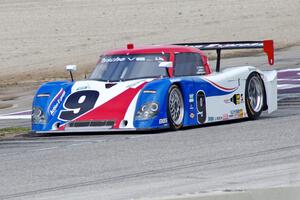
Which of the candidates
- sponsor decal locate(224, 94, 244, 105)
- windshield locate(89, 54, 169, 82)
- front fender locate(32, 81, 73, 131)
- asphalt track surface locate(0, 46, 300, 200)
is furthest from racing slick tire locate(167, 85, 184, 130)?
front fender locate(32, 81, 73, 131)

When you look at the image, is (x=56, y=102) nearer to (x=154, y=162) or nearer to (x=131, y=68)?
(x=131, y=68)

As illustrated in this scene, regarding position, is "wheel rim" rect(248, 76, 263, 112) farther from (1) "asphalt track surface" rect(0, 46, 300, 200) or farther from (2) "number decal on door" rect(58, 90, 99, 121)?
(2) "number decal on door" rect(58, 90, 99, 121)

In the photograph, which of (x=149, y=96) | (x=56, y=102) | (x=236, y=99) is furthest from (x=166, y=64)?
(x=56, y=102)

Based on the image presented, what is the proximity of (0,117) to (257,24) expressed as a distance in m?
20.0

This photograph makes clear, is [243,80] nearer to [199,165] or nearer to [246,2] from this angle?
[199,165]

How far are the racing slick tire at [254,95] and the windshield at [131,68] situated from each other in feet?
5.01

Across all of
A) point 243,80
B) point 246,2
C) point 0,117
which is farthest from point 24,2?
point 243,80

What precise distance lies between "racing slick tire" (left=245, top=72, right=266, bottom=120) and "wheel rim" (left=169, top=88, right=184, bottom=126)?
162cm

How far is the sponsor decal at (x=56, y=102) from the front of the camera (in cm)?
1639

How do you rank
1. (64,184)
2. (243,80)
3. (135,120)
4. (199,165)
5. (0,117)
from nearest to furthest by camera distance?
(64,184), (199,165), (135,120), (243,80), (0,117)

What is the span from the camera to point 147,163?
12320 millimetres

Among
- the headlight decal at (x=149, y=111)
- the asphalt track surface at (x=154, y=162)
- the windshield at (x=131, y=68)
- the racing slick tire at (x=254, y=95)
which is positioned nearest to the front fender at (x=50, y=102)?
the asphalt track surface at (x=154, y=162)

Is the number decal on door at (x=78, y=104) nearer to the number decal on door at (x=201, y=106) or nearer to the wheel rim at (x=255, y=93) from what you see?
the number decal on door at (x=201, y=106)

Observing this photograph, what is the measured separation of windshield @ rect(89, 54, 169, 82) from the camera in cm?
1666
